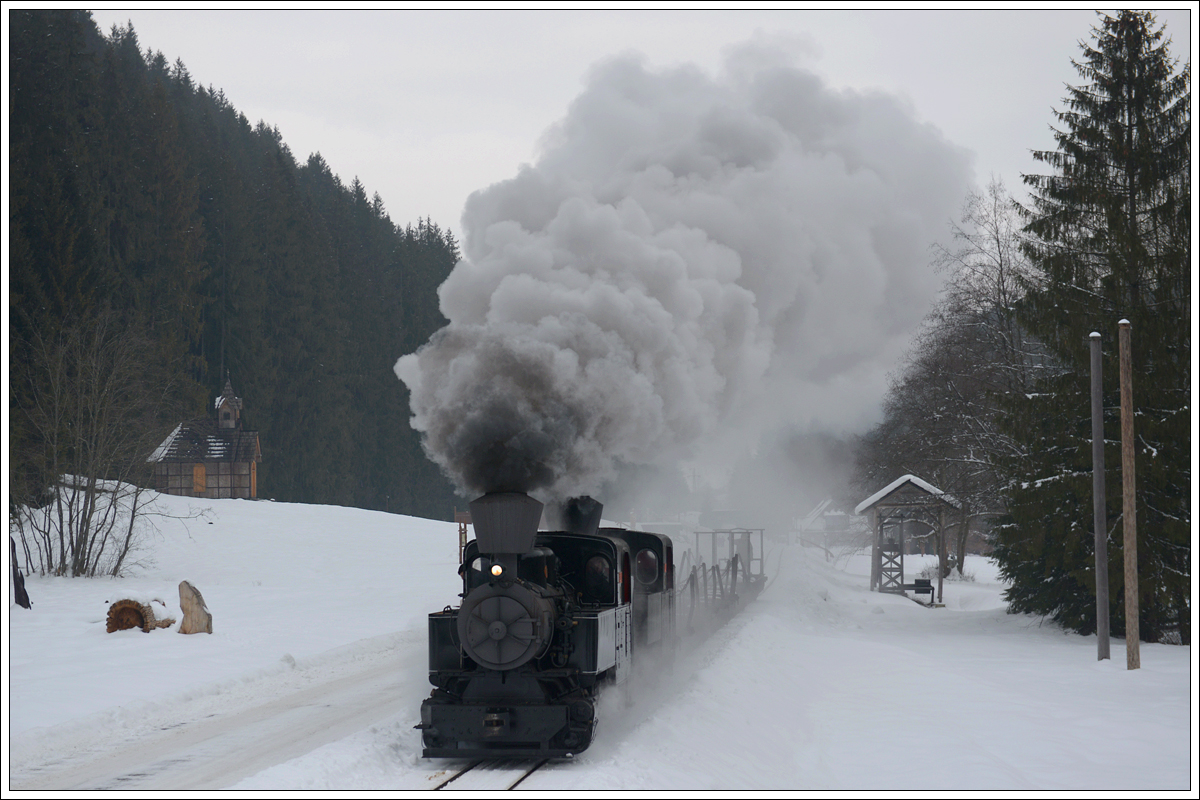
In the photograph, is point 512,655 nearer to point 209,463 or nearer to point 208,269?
A: point 209,463

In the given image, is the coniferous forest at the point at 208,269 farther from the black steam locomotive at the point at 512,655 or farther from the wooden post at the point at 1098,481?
the wooden post at the point at 1098,481

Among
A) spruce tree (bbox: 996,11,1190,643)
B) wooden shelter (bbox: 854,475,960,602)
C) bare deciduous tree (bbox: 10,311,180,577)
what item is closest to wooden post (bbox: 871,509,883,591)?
wooden shelter (bbox: 854,475,960,602)

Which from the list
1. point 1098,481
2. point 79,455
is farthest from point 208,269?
point 1098,481

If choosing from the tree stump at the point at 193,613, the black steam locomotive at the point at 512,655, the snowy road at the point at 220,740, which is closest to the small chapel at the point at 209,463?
the tree stump at the point at 193,613

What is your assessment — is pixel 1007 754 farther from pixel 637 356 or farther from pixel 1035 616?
pixel 1035 616

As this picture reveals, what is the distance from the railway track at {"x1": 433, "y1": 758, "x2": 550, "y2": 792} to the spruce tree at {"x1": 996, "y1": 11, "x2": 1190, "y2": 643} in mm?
12449

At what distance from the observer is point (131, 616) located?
17641mm

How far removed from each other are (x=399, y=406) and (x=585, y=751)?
205ft

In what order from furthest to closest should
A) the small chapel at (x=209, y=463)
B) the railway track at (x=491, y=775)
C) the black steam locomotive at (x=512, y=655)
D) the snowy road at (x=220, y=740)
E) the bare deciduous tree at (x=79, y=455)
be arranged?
the small chapel at (x=209, y=463), the bare deciduous tree at (x=79, y=455), the black steam locomotive at (x=512, y=655), the snowy road at (x=220, y=740), the railway track at (x=491, y=775)

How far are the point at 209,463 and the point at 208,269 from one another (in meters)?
13.4

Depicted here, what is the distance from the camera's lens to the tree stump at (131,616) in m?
17.5

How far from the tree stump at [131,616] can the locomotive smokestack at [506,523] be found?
11216mm

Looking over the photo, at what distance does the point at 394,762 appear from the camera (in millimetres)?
8906

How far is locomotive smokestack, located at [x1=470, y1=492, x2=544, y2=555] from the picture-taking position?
8922 millimetres
